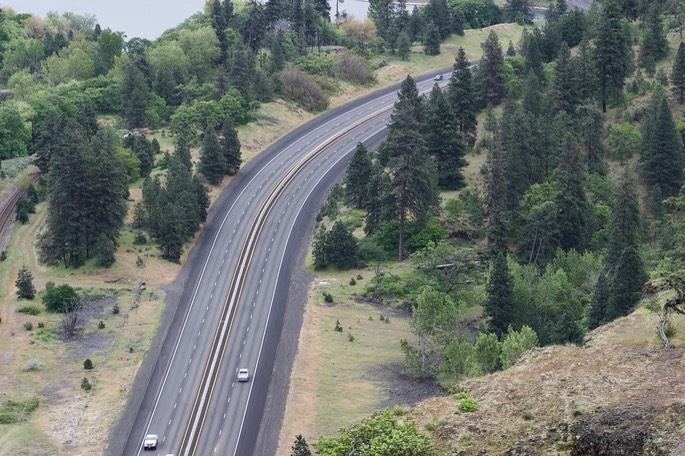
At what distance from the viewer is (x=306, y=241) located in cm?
13412

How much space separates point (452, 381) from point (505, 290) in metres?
11.9

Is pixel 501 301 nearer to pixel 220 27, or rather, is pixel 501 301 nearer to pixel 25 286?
pixel 25 286

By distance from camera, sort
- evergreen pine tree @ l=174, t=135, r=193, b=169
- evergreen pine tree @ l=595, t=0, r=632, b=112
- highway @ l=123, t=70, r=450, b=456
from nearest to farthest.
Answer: highway @ l=123, t=70, r=450, b=456 < evergreen pine tree @ l=174, t=135, r=193, b=169 < evergreen pine tree @ l=595, t=0, r=632, b=112

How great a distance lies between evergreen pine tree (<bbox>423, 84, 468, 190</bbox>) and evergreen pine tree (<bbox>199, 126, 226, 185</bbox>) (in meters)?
28.5

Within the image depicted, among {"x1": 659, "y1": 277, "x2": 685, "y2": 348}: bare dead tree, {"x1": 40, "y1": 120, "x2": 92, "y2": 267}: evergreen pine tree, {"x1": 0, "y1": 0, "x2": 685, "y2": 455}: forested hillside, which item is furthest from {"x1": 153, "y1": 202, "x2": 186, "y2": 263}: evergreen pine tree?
{"x1": 659, "y1": 277, "x2": 685, "y2": 348}: bare dead tree

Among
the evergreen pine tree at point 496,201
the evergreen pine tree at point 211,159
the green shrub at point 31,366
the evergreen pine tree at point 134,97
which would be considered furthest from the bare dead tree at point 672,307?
the evergreen pine tree at point 134,97

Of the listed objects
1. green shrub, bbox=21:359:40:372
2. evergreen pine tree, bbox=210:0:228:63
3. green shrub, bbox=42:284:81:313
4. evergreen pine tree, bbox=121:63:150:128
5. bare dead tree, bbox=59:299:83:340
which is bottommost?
green shrub, bbox=21:359:40:372

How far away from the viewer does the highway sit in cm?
9444

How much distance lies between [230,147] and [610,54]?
53.4 metres

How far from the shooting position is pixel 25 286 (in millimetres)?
116062

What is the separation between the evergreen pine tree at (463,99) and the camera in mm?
144000

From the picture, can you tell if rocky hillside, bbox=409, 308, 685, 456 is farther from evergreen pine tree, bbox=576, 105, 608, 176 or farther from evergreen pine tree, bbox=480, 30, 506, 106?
evergreen pine tree, bbox=480, 30, 506, 106

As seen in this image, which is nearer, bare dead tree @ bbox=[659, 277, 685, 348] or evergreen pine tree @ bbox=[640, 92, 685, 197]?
bare dead tree @ bbox=[659, 277, 685, 348]

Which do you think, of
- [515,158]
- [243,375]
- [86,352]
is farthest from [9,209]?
[515,158]
